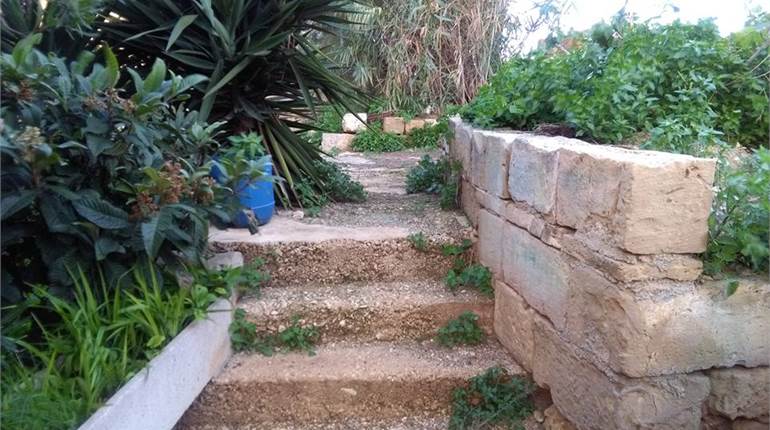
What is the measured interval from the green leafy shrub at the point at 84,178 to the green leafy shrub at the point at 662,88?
151cm

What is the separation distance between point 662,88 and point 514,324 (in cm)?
111

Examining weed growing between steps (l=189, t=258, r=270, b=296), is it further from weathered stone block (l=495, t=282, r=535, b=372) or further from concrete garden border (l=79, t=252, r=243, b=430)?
weathered stone block (l=495, t=282, r=535, b=372)

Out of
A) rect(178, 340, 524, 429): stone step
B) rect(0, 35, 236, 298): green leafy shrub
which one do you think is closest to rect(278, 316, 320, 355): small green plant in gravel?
rect(178, 340, 524, 429): stone step

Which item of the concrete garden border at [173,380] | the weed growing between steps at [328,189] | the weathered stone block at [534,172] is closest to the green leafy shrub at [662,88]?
the weathered stone block at [534,172]

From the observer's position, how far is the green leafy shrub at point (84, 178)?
164 cm

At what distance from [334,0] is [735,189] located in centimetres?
243

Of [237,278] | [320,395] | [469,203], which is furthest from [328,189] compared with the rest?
[320,395]

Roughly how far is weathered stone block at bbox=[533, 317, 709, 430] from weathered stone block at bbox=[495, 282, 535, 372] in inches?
12.2

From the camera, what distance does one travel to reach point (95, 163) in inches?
72.5

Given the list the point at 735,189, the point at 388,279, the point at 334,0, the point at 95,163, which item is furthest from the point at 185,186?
the point at 334,0

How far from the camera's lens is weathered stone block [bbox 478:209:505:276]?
2.47 meters

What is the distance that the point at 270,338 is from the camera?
7.82ft

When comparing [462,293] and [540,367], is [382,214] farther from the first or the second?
[540,367]

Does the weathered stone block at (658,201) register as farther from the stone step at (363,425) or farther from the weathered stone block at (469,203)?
the weathered stone block at (469,203)
